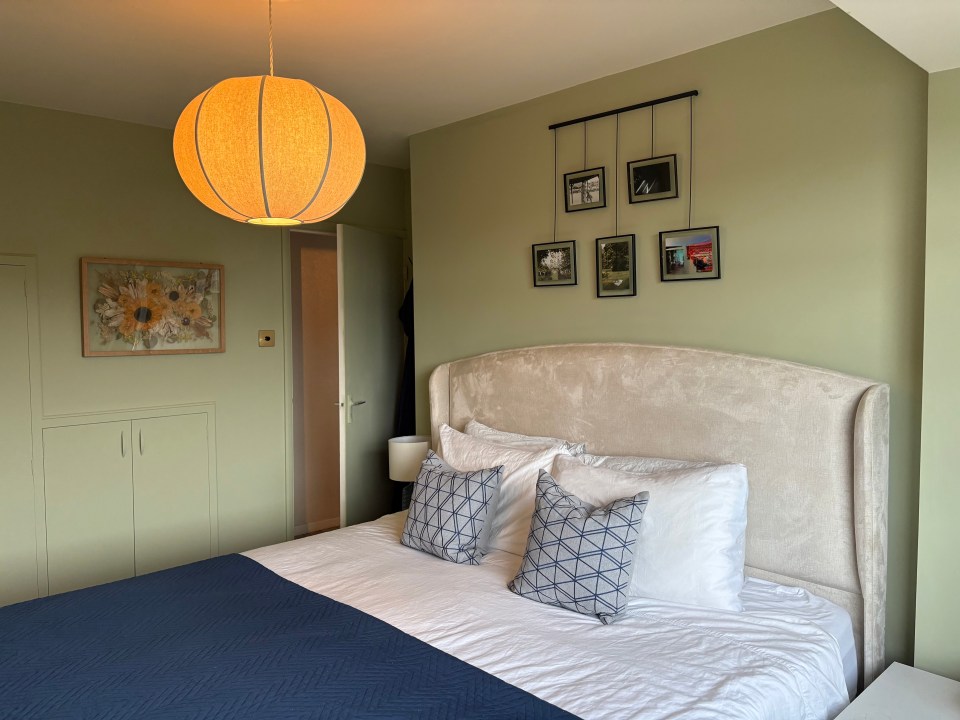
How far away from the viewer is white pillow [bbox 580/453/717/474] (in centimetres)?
249

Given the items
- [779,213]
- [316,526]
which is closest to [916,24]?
[779,213]

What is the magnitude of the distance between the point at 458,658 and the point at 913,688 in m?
1.30

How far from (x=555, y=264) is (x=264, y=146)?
5.54 feet

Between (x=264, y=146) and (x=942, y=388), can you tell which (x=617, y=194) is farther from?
(x=264, y=146)

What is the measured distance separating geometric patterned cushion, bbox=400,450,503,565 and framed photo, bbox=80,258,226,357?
1822 mm

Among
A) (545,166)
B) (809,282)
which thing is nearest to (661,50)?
(545,166)

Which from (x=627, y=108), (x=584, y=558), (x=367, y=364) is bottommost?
(x=584, y=558)

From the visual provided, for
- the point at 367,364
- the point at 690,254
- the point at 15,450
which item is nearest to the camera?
the point at 690,254

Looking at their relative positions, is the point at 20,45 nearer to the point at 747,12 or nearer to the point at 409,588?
the point at 409,588

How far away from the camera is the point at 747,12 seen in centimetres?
238

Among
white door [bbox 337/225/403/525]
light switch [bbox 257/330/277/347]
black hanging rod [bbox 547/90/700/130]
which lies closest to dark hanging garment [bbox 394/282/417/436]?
white door [bbox 337/225/403/525]

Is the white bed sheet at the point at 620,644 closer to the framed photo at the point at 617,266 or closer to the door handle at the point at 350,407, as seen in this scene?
the framed photo at the point at 617,266

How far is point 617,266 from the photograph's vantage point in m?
2.96

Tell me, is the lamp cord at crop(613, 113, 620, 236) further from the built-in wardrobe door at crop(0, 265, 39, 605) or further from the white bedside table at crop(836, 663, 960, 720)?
the built-in wardrobe door at crop(0, 265, 39, 605)
